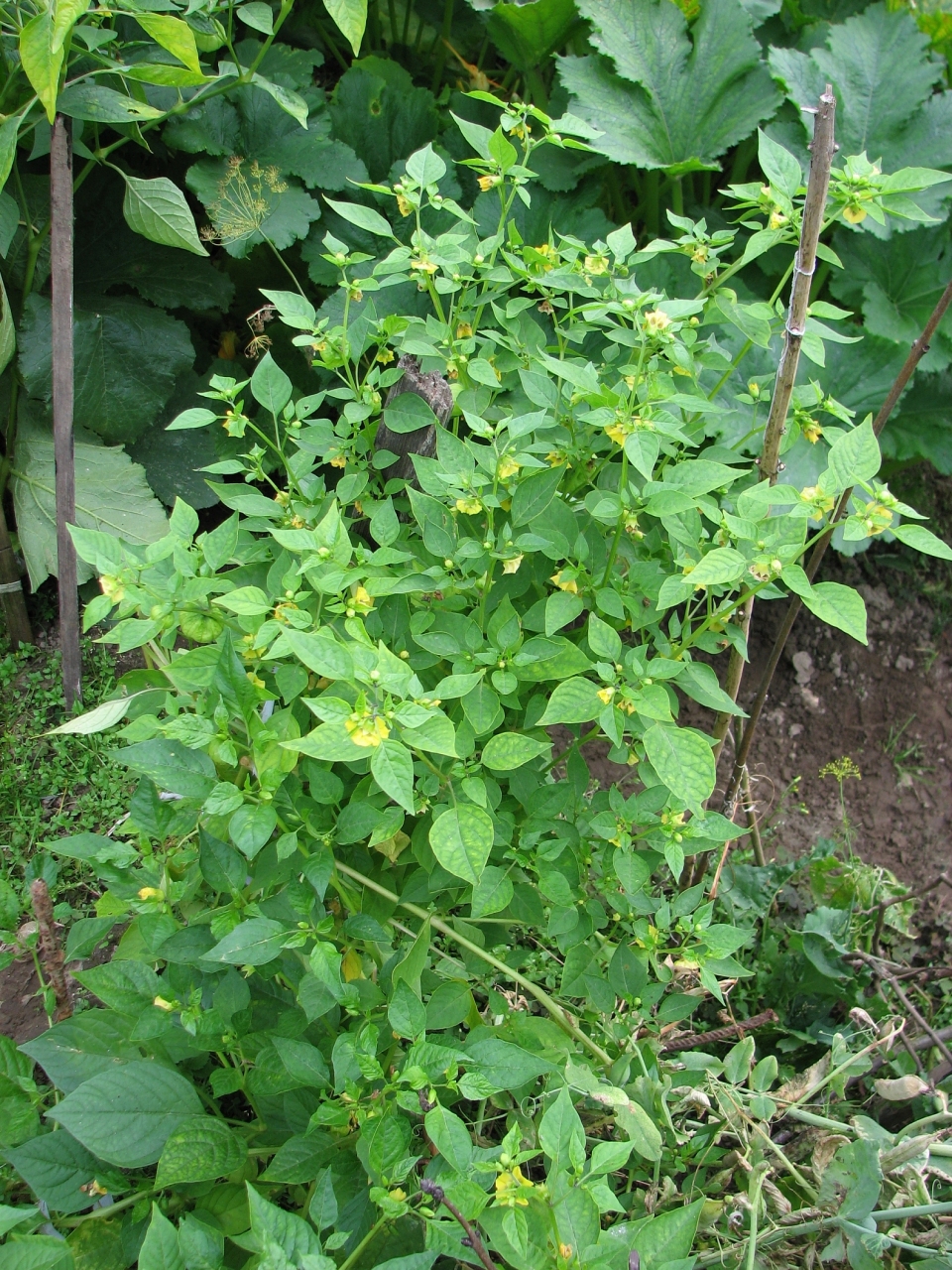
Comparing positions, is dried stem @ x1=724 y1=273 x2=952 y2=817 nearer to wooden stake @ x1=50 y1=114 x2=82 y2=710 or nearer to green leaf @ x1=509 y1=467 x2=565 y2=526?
green leaf @ x1=509 y1=467 x2=565 y2=526

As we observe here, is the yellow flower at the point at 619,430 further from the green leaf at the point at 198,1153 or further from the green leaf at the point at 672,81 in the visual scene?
the green leaf at the point at 672,81

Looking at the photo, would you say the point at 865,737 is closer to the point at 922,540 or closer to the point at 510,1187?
the point at 922,540

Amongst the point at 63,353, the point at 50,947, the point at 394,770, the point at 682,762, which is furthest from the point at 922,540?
the point at 63,353

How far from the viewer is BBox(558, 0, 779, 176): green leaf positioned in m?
2.50

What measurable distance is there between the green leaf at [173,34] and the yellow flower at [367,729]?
4.49 ft

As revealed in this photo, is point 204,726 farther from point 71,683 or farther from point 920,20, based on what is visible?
point 920,20

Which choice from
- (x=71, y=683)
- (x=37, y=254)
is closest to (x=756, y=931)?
(x=71, y=683)

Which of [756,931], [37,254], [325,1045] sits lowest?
[756,931]

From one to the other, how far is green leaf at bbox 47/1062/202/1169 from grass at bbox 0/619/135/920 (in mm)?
862

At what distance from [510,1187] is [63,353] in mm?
1812

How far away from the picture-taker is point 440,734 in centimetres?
95

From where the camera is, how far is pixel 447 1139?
36.1 inches

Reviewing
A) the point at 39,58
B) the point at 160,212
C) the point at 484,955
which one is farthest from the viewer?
the point at 160,212

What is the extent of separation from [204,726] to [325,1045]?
44cm
